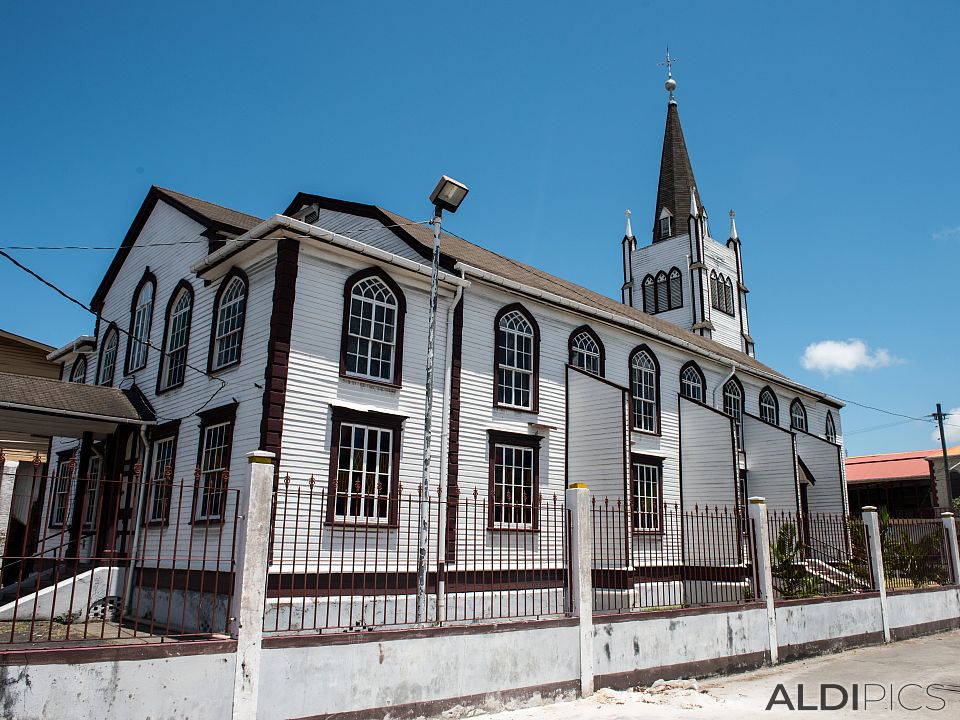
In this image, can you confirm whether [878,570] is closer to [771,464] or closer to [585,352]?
[585,352]

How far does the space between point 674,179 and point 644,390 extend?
2538 centimetres

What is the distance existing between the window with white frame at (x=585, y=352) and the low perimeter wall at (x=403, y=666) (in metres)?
7.72

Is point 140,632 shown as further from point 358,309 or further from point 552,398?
point 552,398

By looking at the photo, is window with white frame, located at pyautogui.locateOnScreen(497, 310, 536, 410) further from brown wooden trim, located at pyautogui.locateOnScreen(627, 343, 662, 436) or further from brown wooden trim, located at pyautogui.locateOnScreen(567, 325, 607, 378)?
brown wooden trim, located at pyautogui.locateOnScreen(627, 343, 662, 436)

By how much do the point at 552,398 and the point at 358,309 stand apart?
5.67m

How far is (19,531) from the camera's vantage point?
61.3 feet

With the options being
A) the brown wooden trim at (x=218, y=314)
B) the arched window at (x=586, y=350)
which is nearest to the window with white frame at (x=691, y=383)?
the arched window at (x=586, y=350)

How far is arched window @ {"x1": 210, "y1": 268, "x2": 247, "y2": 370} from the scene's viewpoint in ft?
46.4

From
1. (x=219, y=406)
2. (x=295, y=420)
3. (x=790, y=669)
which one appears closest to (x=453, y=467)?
(x=295, y=420)

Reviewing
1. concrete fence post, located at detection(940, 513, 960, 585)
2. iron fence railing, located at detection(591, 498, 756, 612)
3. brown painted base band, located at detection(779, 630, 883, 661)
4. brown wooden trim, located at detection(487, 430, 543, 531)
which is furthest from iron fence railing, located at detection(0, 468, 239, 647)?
concrete fence post, located at detection(940, 513, 960, 585)

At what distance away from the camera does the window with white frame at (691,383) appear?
872 inches

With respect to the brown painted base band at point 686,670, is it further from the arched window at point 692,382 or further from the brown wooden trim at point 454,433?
the arched window at point 692,382

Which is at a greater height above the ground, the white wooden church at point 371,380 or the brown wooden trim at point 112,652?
the white wooden church at point 371,380

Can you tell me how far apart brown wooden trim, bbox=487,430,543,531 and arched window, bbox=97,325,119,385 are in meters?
10.1
